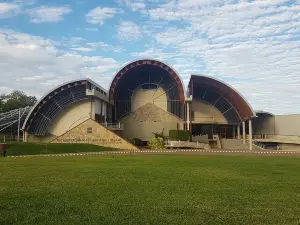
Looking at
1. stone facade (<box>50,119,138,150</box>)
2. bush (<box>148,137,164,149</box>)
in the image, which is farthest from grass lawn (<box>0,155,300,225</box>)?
bush (<box>148,137,164,149</box>)

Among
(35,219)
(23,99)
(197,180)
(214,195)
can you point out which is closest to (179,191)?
(214,195)

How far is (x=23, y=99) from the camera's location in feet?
239

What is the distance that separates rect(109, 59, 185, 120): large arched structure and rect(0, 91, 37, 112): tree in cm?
2675

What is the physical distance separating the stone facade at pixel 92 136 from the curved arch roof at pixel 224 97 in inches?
571

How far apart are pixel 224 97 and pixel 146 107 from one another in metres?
11.7

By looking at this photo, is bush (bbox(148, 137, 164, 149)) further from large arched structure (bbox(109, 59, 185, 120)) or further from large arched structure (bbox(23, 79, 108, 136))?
large arched structure (bbox(23, 79, 108, 136))

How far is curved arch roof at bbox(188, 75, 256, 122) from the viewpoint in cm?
4341

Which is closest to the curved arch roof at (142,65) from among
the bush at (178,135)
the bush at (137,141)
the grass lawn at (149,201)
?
the bush at (178,135)

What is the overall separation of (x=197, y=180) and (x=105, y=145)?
88.1 ft

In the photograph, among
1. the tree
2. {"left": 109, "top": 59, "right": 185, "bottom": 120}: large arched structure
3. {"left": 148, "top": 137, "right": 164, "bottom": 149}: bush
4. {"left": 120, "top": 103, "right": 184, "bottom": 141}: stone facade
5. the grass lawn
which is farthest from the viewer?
the tree

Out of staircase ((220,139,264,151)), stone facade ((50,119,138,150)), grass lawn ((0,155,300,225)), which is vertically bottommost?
grass lawn ((0,155,300,225))

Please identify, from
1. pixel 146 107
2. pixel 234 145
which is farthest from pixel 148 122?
pixel 234 145

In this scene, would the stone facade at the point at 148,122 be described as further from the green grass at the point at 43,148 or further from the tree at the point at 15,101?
the tree at the point at 15,101

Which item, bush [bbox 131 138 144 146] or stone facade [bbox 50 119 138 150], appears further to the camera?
bush [bbox 131 138 144 146]
